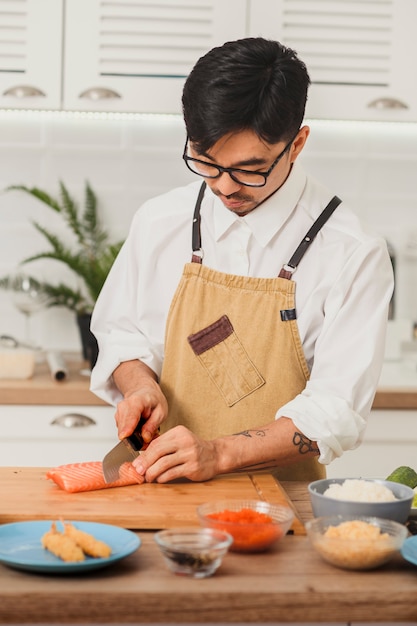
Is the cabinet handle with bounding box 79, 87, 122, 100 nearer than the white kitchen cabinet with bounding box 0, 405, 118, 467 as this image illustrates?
No

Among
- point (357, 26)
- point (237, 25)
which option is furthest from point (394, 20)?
point (237, 25)

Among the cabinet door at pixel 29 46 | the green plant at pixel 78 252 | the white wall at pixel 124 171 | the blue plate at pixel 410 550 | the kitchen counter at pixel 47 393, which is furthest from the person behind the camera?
the white wall at pixel 124 171

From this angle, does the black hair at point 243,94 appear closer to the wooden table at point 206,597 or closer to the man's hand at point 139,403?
the man's hand at point 139,403

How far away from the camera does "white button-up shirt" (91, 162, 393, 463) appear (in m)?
1.81

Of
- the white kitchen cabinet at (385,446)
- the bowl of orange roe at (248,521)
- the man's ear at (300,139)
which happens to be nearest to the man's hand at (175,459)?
the bowl of orange roe at (248,521)

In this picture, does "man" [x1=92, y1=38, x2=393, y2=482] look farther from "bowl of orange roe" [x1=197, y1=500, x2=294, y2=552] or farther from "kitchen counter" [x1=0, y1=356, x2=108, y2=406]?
"kitchen counter" [x1=0, y1=356, x2=108, y2=406]

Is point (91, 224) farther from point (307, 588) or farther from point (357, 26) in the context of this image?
point (307, 588)

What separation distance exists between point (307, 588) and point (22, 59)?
7.42 feet

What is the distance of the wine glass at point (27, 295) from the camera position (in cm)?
325

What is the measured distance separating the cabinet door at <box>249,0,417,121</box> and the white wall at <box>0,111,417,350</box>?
0.98 feet

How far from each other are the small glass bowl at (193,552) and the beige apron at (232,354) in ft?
2.35

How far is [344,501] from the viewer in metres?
1.41

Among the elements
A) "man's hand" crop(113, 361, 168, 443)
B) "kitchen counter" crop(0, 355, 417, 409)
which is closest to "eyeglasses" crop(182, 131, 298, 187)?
"man's hand" crop(113, 361, 168, 443)

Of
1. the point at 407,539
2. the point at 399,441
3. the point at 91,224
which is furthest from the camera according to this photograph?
the point at 91,224
